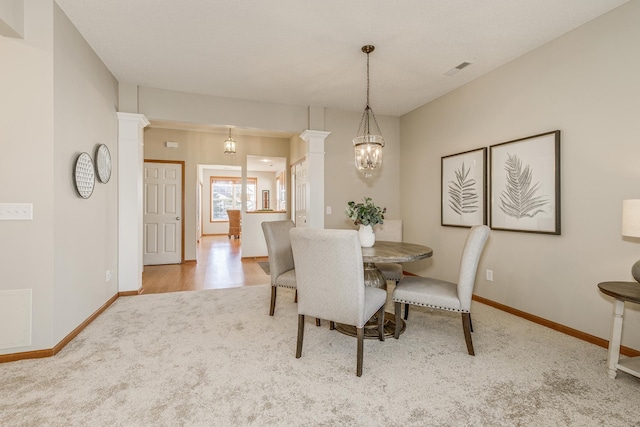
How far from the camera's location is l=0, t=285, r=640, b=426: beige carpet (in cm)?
156

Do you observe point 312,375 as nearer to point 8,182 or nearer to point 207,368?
point 207,368

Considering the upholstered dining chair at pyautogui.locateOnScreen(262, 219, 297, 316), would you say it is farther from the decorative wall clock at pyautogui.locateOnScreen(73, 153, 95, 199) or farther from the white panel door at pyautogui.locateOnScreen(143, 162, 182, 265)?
the white panel door at pyautogui.locateOnScreen(143, 162, 182, 265)

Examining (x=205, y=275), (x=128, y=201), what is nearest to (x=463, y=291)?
(x=128, y=201)

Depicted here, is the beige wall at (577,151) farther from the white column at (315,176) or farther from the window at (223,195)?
the window at (223,195)

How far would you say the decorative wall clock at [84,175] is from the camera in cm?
253

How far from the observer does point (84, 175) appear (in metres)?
2.64

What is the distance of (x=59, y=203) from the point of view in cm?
229

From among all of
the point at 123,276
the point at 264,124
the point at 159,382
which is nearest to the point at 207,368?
the point at 159,382

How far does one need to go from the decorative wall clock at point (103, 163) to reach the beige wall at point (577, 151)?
4010 mm

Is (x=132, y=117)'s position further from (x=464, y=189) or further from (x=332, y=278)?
(x=464, y=189)

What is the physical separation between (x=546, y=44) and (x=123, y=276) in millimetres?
5079

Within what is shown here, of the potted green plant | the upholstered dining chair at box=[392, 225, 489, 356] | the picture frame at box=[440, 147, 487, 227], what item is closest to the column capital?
the potted green plant

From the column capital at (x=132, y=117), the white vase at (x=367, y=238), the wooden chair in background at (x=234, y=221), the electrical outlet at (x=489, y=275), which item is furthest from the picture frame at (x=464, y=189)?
the wooden chair in background at (x=234, y=221)

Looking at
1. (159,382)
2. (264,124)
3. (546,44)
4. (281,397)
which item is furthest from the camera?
(264,124)
